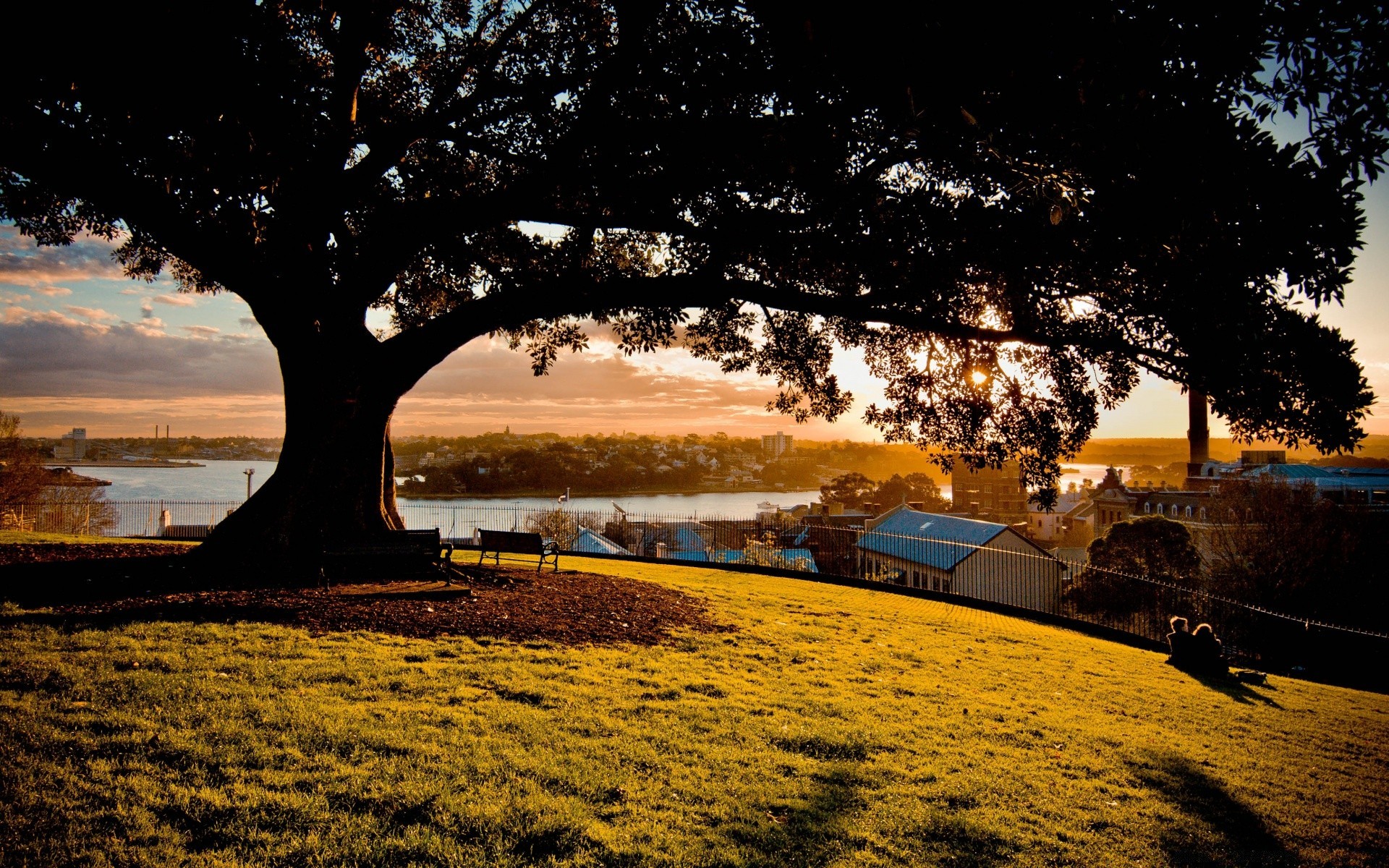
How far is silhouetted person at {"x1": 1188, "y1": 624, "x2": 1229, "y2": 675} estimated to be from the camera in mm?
10305

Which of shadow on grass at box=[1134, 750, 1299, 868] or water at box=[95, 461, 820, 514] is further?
water at box=[95, 461, 820, 514]

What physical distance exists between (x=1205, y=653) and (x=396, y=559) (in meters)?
12.5

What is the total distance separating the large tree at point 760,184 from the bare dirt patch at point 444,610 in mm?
1926

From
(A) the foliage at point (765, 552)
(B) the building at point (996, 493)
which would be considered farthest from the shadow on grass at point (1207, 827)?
(B) the building at point (996, 493)

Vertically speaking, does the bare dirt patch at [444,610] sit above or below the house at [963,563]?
above

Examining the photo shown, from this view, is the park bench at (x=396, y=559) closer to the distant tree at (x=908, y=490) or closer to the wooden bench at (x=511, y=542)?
the wooden bench at (x=511, y=542)

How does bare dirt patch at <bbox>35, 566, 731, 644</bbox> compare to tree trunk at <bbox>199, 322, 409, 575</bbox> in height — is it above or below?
below

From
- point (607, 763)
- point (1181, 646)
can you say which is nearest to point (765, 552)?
point (1181, 646)

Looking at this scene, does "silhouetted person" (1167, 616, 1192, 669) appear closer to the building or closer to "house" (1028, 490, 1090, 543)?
the building

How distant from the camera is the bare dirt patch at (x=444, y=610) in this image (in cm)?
695

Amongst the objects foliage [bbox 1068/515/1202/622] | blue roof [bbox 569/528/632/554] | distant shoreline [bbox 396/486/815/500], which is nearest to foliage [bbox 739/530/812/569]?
blue roof [bbox 569/528/632/554]

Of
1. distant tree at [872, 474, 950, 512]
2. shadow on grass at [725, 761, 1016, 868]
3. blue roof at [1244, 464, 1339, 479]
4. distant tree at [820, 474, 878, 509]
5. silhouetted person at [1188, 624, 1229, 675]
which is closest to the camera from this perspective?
shadow on grass at [725, 761, 1016, 868]

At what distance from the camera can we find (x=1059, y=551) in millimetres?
49656

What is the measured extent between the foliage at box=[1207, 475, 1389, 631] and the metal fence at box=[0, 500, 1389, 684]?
1014 millimetres
